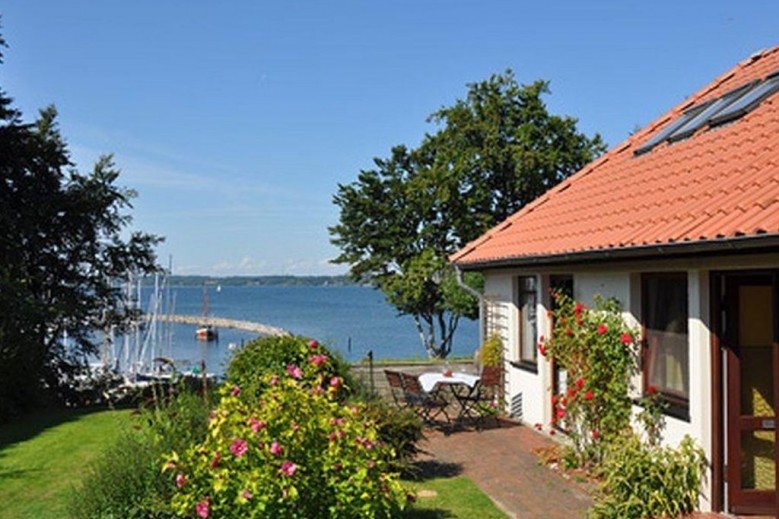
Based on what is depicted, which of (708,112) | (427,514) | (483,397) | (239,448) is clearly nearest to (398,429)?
(427,514)

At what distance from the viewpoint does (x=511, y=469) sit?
30.6 ft

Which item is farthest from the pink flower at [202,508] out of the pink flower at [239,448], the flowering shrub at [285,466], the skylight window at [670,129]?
the skylight window at [670,129]

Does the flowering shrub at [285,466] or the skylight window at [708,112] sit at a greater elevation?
the skylight window at [708,112]

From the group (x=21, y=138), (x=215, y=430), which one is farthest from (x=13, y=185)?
(x=215, y=430)

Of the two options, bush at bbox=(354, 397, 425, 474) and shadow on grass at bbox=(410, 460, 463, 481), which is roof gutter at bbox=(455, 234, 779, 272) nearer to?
bush at bbox=(354, 397, 425, 474)

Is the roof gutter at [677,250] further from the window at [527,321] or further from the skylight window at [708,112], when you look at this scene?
the skylight window at [708,112]

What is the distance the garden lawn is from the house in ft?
18.6

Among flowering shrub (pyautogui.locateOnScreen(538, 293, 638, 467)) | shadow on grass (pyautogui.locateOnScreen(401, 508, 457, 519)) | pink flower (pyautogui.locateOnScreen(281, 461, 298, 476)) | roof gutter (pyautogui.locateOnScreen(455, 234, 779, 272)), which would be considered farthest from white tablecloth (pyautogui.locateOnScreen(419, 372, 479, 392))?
pink flower (pyautogui.locateOnScreen(281, 461, 298, 476))

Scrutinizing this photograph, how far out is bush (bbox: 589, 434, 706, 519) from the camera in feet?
22.9

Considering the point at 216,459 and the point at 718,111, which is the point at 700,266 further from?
the point at 216,459

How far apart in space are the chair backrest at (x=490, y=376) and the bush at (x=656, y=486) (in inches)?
221

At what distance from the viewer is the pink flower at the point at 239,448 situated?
181 inches

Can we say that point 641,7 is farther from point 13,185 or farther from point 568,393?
point 13,185

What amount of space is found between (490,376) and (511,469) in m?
3.73
